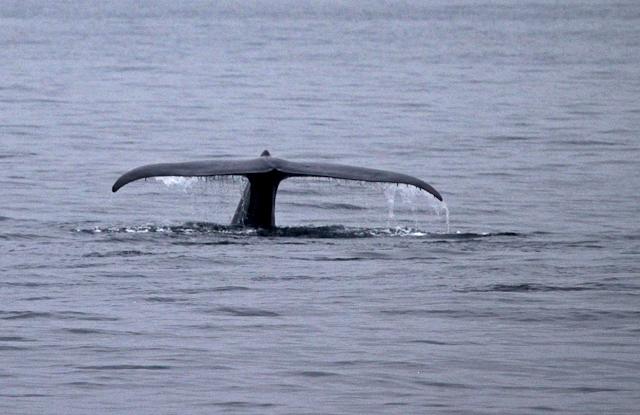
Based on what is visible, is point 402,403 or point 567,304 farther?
point 567,304

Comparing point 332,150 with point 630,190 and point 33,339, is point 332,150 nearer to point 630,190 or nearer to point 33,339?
point 630,190

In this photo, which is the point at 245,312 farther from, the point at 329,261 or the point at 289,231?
the point at 289,231

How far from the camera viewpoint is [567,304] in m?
11.0

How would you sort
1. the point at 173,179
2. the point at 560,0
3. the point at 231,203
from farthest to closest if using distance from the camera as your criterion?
the point at 560,0 → the point at 231,203 → the point at 173,179

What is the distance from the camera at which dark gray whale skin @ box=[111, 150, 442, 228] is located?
12.2 m

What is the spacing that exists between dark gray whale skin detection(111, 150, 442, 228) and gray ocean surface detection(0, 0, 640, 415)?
185mm

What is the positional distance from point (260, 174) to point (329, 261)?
3.56ft

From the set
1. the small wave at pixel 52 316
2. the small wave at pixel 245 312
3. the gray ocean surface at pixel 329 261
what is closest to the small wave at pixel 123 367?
the gray ocean surface at pixel 329 261

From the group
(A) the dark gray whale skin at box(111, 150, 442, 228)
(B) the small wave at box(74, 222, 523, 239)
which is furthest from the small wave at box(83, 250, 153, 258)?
(B) the small wave at box(74, 222, 523, 239)

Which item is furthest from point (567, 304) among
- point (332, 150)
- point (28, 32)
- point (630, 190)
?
point (28, 32)

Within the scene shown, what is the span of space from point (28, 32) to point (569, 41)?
24207 mm

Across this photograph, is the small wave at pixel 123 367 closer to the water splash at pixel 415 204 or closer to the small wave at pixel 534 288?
the small wave at pixel 534 288

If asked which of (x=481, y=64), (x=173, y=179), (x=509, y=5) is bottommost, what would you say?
(x=173, y=179)

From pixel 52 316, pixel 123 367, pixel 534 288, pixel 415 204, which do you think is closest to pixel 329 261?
pixel 534 288
